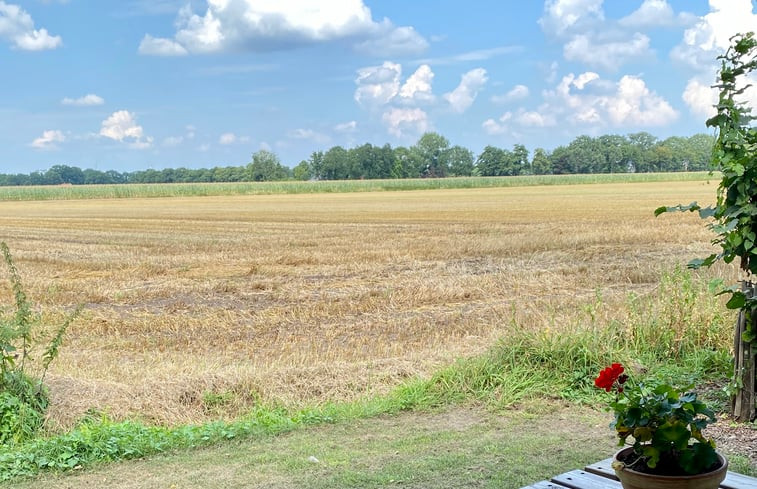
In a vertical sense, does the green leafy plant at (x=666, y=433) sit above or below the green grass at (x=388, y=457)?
above

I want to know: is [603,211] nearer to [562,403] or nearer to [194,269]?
[194,269]

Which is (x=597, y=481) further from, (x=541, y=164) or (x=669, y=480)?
(x=541, y=164)

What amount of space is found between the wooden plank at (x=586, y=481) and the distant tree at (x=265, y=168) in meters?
133

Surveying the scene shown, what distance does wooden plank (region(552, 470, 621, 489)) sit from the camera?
10.0 feet

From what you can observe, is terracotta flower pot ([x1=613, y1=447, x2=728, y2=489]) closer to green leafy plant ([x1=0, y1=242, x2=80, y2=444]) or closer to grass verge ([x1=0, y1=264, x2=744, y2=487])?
grass verge ([x1=0, y1=264, x2=744, y2=487])

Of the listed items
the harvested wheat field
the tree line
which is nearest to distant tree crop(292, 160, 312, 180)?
the tree line

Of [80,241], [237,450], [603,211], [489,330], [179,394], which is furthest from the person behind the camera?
[603,211]

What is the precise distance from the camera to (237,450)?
5379 millimetres

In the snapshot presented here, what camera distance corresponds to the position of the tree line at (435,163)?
117 m

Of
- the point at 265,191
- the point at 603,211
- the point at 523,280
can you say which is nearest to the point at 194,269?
the point at 523,280

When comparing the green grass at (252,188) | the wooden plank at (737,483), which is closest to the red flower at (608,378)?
the wooden plank at (737,483)

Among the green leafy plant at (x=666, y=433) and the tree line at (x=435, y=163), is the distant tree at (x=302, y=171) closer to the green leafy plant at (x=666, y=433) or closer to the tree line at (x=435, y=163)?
the tree line at (x=435, y=163)

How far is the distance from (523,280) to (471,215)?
756 inches

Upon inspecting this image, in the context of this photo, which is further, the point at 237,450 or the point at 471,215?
the point at 471,215
